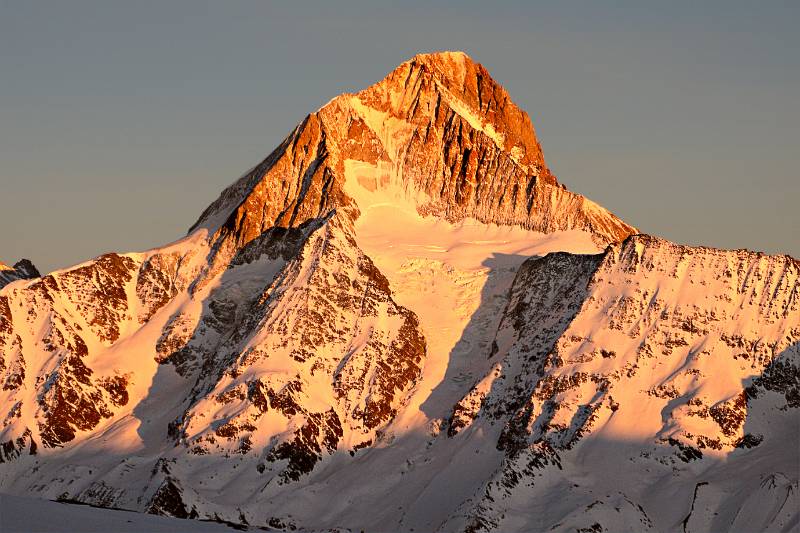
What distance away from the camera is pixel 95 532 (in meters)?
104

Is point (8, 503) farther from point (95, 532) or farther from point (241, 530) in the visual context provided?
point (241, 530)

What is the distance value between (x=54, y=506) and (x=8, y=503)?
296 centimetres

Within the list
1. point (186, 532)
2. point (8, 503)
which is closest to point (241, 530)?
point (186, 532)

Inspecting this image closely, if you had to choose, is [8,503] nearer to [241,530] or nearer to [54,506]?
[54,506]

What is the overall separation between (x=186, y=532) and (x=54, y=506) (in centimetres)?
801

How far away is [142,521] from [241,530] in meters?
6.07

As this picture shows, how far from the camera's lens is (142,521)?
362 feet

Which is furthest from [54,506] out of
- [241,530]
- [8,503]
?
[241,530]

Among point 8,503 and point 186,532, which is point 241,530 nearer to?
point 186,532

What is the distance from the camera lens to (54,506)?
109 meters

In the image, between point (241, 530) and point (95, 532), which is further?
point (241, 530)

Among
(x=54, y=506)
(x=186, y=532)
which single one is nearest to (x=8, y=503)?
(x=54, y=506)

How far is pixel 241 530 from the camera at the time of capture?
370 feet

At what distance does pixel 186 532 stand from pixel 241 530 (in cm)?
598
